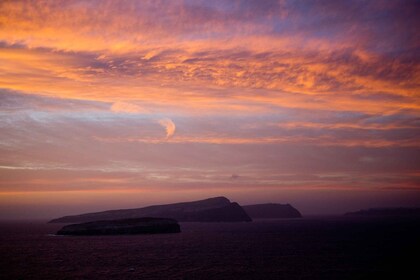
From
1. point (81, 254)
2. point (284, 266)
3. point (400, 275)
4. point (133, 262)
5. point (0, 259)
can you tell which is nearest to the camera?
point (400, 275)

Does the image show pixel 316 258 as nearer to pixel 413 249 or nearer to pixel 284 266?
pixel 284 266

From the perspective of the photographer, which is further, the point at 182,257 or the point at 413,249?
the point at 413,249

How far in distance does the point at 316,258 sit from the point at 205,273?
32348 millimetres

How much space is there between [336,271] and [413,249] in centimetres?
4877

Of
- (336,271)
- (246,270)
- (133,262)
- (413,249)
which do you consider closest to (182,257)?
(133,262)

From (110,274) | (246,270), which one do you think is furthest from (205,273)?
(110,274)

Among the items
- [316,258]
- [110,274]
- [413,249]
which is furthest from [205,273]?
[413,249]

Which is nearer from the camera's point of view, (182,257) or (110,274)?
(110,274)

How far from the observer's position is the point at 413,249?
11212 centimetres

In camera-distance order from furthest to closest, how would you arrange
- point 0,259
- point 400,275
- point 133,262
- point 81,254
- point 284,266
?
point 81,254, point 0,259, point 133,262, point 284,266, point 400,275

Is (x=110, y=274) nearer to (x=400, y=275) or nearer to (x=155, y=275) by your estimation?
(x=155, y=275)

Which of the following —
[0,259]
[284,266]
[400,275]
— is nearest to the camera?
[400,275]

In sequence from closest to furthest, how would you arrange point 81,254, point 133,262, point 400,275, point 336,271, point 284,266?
point 400,275
point 336,271
point 284,266
point 133,262
point 81,254

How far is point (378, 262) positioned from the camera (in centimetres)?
8681
